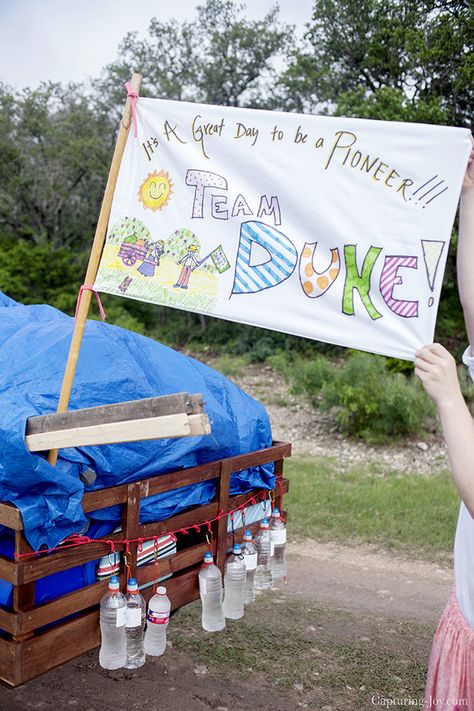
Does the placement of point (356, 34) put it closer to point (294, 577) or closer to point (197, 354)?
Answer: point (197, 354)

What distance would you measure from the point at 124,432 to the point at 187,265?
87 cm

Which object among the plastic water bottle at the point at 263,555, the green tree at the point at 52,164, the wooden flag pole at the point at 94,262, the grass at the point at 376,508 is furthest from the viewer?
the green tree at the point at 52,164

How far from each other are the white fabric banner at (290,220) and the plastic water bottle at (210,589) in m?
1.23

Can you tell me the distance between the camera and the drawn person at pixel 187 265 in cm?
279

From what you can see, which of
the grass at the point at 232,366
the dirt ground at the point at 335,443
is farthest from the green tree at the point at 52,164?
the dirt ground at the point at 335,443

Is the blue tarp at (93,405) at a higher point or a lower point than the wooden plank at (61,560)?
higher

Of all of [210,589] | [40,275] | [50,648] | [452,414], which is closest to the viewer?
[452,414]

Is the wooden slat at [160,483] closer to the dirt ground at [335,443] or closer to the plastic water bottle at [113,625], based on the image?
the plastic water bottle at [113,625]

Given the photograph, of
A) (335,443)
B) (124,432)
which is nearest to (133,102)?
(124,432)

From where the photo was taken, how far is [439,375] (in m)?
1.70

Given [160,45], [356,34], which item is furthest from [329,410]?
[160,45]

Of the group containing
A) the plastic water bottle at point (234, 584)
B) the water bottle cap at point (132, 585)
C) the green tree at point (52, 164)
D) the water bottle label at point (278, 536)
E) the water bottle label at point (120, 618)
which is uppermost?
the green tree at point (52, 164)

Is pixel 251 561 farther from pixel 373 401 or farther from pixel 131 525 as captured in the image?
pixel 373 401

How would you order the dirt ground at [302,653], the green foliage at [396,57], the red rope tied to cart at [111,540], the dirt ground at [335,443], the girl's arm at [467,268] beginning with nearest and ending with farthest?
the girl's arm at [467,268], the red rope tied to cart at [111,540], the dirt ground at [302,653], the dirt ground at [335,443], the green foliage at [396,57]
